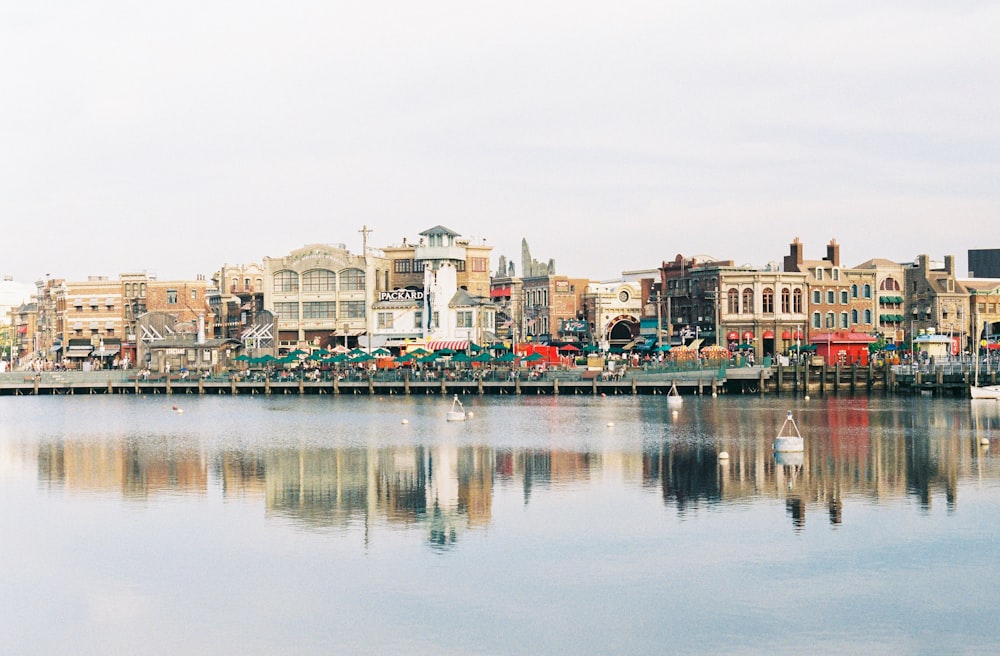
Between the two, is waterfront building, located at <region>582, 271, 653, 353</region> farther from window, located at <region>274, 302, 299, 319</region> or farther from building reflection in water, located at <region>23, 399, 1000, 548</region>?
building reflection in water, located at <region>23, 399, 1000, 548</region>

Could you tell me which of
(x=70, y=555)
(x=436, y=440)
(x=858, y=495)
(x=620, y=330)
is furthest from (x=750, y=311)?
(x=70, y=555)

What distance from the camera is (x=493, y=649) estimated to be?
30203mm

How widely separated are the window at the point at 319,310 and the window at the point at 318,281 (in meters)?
1.52

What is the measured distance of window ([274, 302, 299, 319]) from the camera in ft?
502

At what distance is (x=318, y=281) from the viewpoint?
153 meters

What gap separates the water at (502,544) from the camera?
31688 mm

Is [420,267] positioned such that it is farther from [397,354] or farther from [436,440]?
[436,440]

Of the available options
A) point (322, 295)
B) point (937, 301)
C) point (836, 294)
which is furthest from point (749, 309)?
point (322, 295)

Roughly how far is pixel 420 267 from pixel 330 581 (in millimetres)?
121168

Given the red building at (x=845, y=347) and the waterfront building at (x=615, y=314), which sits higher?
the waterfront building at (x=615, y=314)

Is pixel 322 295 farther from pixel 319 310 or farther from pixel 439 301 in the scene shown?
pixel 439 301

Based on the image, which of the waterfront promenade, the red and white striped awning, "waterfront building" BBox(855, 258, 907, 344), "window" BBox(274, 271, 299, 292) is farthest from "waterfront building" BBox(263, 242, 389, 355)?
"waterfront building" BBox(855, 258, 907, 344)

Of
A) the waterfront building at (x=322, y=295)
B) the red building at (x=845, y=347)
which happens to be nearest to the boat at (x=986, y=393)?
the red building at (x=845, y=347)

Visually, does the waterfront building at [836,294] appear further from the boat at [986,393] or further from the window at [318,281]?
the window at [318,281]
